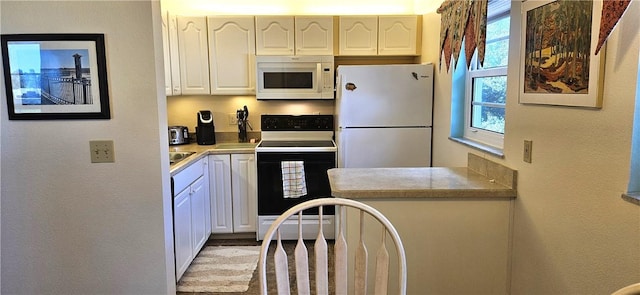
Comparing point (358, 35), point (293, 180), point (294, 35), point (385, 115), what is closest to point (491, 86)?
point (385, 115)

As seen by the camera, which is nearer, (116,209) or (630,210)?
(630,210)

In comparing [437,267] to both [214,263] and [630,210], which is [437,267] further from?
[214,263]

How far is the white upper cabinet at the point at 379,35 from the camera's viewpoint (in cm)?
357

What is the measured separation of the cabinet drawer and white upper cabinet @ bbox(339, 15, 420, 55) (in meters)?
1.55

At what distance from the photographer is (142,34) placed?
5.90 feet

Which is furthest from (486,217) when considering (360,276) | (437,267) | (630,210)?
(360,276)

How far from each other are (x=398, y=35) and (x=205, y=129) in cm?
192

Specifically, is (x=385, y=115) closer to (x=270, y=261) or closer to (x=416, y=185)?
(x=416, y=185)

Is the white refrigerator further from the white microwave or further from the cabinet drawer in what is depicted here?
the cabinet drawer

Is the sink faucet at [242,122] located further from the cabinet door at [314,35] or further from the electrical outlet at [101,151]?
the electrical outlet at [101,151]

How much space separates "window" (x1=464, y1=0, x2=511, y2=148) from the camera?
230 cm

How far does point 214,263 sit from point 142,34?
1883 mm

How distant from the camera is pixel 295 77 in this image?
3588 millimetres

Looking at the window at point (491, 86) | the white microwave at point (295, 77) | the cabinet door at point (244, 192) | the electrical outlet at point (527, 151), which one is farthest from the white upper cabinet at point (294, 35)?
the electrical outlet at point (527, 151)
